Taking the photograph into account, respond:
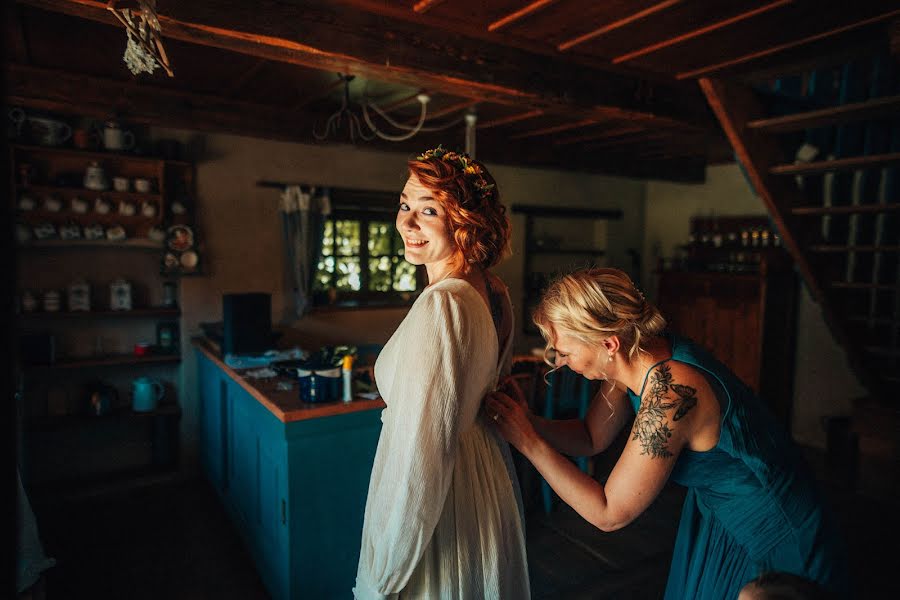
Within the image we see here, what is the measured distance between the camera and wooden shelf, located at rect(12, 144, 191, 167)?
11.9 feet

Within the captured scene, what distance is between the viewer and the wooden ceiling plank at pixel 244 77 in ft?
10.9

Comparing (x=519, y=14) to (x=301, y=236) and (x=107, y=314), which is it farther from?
(x=107, y=314)

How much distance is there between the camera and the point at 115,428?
13.9 feet

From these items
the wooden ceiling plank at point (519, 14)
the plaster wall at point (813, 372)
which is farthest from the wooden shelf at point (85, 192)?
the plaster wall at point (813, 372)

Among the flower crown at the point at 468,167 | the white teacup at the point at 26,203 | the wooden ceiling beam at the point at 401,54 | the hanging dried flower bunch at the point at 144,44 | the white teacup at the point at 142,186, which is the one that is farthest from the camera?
the white teacup at the point at 142,186

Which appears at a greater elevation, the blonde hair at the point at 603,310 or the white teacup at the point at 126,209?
the white teacup at the point at 126,209

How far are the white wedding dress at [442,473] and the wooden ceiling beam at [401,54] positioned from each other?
4.96 ft

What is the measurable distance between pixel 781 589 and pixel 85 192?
4316 mm

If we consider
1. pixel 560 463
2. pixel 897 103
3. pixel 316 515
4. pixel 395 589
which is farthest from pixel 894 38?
pixel 316 515

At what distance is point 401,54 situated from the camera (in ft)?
8.40

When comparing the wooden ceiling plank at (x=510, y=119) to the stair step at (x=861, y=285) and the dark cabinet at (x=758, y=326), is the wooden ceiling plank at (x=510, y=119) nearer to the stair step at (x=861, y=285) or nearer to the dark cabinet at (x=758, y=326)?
the dark cabinet at (x=758, y=326)

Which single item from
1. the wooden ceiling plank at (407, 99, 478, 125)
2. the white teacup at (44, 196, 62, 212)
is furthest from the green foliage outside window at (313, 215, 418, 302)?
the white teacup at (44, 196, 62, 212)

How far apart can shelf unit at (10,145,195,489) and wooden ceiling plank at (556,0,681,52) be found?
9.26 ft

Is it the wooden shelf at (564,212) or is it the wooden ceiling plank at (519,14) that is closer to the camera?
the wooden ceiling plank at (519,14)
